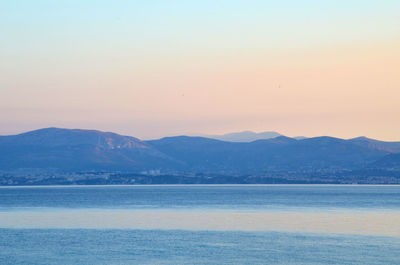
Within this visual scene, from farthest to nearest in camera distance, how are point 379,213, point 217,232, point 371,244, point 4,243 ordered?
point 379,213 → point 217,232 → point 4,243 → point 371,244

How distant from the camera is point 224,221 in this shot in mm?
96438

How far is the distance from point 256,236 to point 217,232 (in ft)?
21.5

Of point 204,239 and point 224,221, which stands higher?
point 224,221

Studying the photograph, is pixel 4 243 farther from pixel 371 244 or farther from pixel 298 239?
pixel 371 244

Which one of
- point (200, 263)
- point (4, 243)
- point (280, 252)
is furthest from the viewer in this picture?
point (4, 243)

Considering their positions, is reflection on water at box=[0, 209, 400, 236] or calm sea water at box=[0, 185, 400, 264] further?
reflection on water at box=[0, 209, 400, 236]

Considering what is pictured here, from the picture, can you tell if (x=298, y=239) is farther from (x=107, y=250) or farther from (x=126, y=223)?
(x=126, y=223)

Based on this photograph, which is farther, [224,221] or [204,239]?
[224,221]

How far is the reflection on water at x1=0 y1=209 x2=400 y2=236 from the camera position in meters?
85.6

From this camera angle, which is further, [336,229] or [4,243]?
[336,229]

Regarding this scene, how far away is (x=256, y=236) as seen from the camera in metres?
76.3

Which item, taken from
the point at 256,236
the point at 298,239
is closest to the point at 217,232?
the point at 256,236

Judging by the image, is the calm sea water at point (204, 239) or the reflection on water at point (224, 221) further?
the reflection on water at point (224, 221)

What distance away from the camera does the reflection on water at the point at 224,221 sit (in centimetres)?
8556
